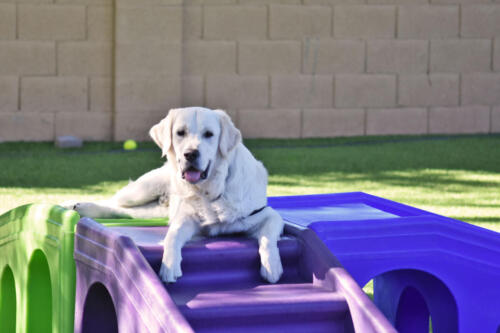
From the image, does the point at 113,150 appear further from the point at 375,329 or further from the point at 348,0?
the point at 375,329

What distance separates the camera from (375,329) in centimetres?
276

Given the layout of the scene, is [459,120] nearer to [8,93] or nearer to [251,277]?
[8,93]

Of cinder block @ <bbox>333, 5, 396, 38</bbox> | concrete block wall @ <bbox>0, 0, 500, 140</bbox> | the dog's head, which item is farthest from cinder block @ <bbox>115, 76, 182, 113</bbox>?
the dog's head

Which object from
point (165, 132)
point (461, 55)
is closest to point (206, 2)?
point (461, 55)

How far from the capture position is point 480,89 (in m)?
10.3

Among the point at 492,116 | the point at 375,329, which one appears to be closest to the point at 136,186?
the point at 375,329

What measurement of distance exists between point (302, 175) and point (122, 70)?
9.40 ft

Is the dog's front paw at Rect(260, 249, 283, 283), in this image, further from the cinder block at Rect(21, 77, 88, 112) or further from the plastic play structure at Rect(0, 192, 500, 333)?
the cinder block at Rect(21, 77, 88, 112)

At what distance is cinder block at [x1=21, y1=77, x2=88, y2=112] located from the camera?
364 inches

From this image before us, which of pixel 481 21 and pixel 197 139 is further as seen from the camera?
pixel 481 21

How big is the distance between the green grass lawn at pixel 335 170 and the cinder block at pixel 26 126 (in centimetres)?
19

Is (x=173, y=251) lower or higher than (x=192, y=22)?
lower

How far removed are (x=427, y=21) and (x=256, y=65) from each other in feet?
7.49

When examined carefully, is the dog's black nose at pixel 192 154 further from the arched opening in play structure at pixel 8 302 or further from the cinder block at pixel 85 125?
the cinder block at pixel 85 125
